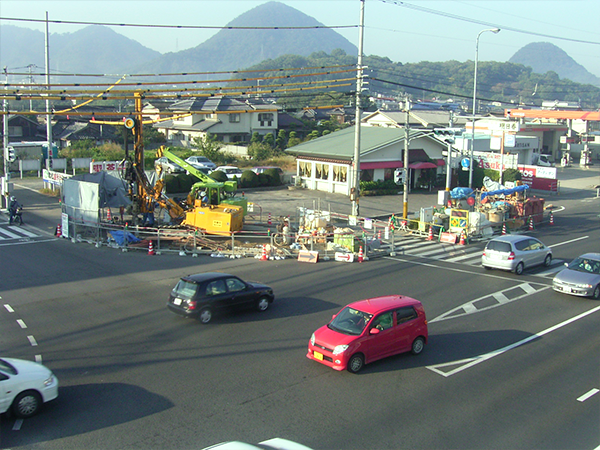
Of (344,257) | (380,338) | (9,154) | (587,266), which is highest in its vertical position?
(9,154)

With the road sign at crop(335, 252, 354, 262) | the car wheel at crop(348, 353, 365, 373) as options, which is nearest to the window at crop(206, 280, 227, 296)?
the car wheel at crop(348, 353, 365, 373)

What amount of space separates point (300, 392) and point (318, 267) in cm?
1200

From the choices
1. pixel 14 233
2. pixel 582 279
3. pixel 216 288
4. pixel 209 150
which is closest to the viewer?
pixel 216 288

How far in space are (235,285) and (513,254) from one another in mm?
11976

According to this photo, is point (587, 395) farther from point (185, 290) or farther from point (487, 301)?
point (185, 290)

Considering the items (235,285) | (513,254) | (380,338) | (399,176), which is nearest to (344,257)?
(513,254)

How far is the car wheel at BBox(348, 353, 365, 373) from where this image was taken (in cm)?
1295

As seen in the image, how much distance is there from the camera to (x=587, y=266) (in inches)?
797

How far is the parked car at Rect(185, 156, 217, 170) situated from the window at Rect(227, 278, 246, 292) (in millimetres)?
35795

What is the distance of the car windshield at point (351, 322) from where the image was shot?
526 inches

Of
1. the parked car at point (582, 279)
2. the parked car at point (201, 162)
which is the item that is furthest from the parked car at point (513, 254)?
the parked car at point (201, 162)

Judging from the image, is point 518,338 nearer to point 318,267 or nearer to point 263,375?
point 263,375

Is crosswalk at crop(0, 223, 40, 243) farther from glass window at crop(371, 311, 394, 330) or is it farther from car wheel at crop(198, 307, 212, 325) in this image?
glass window at crop(371, 311, 394, 330)

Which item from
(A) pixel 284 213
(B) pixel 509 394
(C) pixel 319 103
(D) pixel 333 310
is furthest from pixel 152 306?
(C) pixel 319 103
